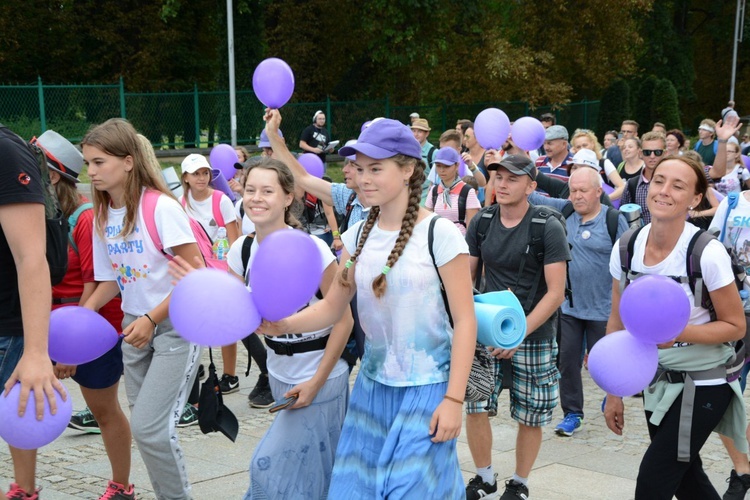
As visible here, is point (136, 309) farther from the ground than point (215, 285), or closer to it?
closer to it

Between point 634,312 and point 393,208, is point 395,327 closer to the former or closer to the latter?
point 393,208

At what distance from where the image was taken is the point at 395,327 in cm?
367

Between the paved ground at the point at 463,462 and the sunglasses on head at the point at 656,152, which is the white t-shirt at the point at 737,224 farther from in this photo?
the sunglasses on head at the point at 656,152

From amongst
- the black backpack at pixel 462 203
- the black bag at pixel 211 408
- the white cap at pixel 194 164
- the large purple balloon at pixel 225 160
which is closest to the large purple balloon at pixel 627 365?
the black bag at pixel 211 408

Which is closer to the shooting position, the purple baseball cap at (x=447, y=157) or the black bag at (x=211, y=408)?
the black bag at (x=211, y=408)

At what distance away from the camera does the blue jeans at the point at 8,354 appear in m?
3.79

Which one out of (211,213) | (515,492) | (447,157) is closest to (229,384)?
(211,213)

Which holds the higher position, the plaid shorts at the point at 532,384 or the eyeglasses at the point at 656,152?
the eyeglasses at the point at 656,152

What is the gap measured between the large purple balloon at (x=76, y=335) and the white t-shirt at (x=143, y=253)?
7.5 inches

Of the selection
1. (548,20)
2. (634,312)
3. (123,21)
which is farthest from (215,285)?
(548,20)

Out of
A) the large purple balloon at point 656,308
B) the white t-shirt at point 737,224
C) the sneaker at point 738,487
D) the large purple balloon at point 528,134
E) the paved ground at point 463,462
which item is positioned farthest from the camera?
the large purple balloon at point 528,134

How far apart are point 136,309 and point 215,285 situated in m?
1.49

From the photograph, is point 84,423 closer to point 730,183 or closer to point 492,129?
point 492,129

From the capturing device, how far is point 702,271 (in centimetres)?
406
